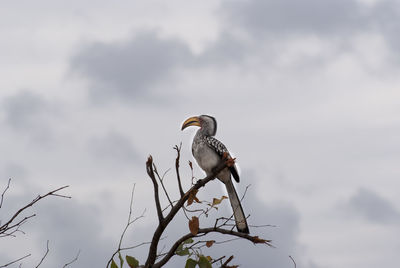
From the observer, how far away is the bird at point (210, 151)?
8.42m

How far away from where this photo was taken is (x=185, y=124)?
365 inches

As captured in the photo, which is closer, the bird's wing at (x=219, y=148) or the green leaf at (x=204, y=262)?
the green leaf at (x=204, y=262)

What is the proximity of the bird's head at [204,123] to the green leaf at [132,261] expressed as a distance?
3862mm

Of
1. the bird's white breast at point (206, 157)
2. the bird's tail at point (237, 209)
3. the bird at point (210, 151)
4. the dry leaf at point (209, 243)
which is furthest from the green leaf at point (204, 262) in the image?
the bird's white breast at point (206, 157)

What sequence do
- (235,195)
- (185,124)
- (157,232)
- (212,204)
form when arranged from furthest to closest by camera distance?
1. (185,124)
2. (235,195)
3. (212,204)
4. (157,232)

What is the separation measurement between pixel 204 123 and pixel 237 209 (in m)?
2.03

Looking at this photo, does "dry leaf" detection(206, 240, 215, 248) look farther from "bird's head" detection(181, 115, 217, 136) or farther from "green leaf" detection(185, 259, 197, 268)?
"bird's head" detection(181, 115, 217, 136)

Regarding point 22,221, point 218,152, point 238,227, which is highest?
point 218,152

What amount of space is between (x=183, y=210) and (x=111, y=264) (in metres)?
0.86

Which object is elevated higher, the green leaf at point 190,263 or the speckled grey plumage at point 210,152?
the speckled grey plumage at point 210,152

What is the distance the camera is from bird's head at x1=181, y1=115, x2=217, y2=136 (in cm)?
923

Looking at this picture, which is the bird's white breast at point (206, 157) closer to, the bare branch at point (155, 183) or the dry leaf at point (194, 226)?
the dry leaf at point (194, 226)

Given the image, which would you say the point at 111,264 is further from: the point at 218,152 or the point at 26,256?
the point at 218,152

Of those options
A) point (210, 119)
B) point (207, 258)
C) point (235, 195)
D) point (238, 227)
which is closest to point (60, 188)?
point (207, 258)
